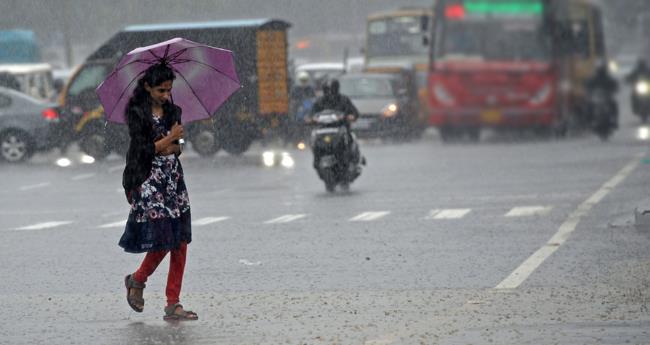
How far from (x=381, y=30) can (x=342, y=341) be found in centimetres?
4195

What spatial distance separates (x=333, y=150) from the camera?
74.9 feet

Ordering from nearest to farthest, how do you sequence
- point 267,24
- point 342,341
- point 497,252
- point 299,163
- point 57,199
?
point 342,341, point 497,252, point 57,199, point 299,163, point 267,24

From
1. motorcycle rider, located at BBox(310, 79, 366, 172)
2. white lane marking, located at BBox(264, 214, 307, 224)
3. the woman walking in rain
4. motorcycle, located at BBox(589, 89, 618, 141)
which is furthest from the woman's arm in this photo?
motorcycle, located at BBox(589, 89, 618, 141)

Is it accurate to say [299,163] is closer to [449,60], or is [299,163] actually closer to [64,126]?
[64,126]

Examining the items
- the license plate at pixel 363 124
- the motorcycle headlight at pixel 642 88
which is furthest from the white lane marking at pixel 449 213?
the motorcycle headlight at pixel 642 88

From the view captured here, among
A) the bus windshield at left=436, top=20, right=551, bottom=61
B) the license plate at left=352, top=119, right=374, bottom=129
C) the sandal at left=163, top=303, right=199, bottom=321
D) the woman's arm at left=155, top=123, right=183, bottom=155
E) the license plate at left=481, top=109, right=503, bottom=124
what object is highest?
the woman's arm at left=155, top=123, right=183, bottom=155

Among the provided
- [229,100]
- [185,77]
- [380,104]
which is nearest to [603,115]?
[380,104]

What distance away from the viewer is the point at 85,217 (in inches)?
757

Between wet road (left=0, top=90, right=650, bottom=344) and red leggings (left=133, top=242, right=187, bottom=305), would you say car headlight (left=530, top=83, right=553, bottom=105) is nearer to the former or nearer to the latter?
wet road (left=0, top=90, right=650, bottom=344)

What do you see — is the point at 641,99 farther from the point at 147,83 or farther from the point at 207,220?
the point at 147,83

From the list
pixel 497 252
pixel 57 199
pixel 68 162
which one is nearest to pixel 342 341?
pixel 497 252

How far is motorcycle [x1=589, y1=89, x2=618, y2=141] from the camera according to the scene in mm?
36562

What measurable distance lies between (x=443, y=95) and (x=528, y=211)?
19.7 metres

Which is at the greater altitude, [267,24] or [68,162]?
[267,24]
